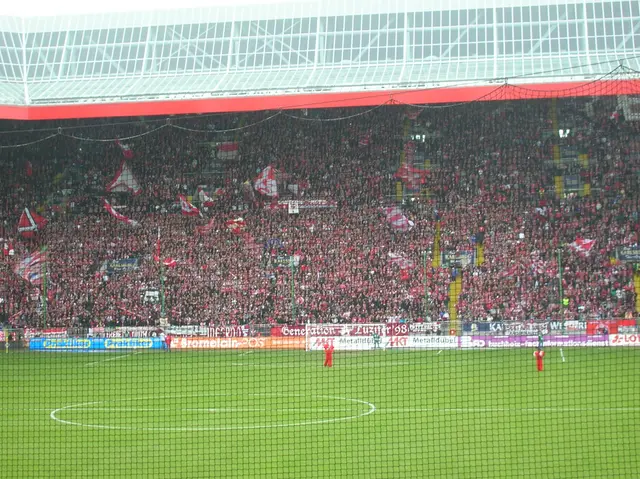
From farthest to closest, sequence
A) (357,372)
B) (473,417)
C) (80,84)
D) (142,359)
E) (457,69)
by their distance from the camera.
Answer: (80,84) < (457,69) < (142,359) < (357,372) < (473,417)

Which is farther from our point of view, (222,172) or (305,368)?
(222,172)

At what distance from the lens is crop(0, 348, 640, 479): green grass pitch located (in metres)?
13.9

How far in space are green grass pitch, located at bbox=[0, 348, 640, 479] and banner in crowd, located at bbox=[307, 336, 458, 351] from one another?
1548 millimetres

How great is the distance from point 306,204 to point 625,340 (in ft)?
Result: 46.7

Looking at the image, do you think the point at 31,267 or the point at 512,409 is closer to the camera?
the point at 512,409

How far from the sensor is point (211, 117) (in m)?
38.7

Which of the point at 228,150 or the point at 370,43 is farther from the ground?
the point at 370,43

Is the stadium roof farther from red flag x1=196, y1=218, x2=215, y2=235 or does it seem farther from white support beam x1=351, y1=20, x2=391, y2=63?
red flag x1=196, y1=218, x2=215, y2=235

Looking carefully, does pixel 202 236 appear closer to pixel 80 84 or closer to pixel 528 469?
pixel 80 84

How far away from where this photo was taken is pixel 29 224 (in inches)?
1464

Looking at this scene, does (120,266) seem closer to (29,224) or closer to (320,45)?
(29,224)

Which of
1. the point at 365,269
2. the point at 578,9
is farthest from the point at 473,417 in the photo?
the point at 578,9

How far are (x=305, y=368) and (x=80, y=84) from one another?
16558mm

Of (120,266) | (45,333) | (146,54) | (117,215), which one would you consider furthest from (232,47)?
(45,333)
